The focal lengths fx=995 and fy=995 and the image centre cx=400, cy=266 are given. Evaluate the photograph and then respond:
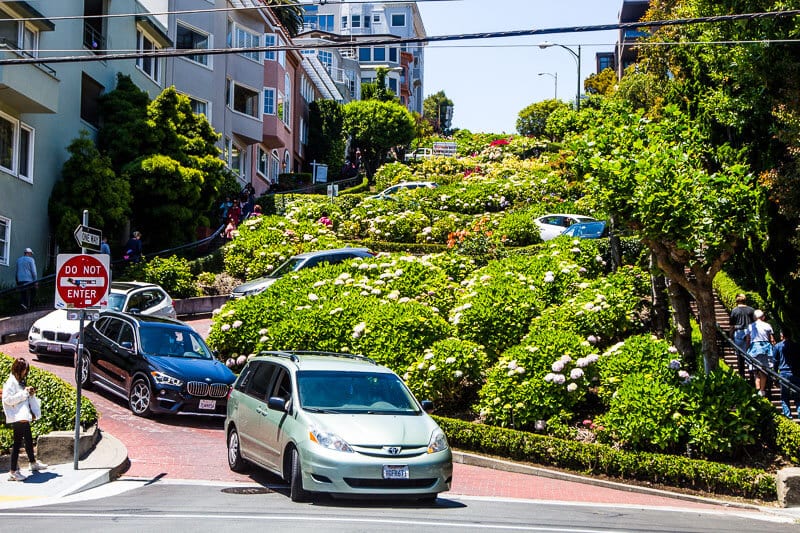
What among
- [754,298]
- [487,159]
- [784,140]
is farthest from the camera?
[487,159]

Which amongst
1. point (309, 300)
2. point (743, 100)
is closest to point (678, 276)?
point (743, 100)

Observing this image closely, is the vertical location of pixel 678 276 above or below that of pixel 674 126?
below

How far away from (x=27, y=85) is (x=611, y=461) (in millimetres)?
18452

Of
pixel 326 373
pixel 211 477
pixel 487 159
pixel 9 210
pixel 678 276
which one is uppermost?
pixel 487 159

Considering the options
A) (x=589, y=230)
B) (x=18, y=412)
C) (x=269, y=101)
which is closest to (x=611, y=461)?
(x=18, y=412)

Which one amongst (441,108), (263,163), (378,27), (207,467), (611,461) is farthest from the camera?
(441,108)

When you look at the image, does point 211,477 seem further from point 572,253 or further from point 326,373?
point 572,253

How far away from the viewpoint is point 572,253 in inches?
1043

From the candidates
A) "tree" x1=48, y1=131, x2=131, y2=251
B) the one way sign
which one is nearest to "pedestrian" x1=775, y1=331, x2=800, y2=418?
the one way sign

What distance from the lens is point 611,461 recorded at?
50.9 feet

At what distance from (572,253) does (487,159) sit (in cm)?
4369

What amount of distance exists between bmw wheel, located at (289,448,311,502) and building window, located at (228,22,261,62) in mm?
37852

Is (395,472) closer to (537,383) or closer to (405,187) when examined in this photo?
(537,383)

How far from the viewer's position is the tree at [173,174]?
1308 inches
